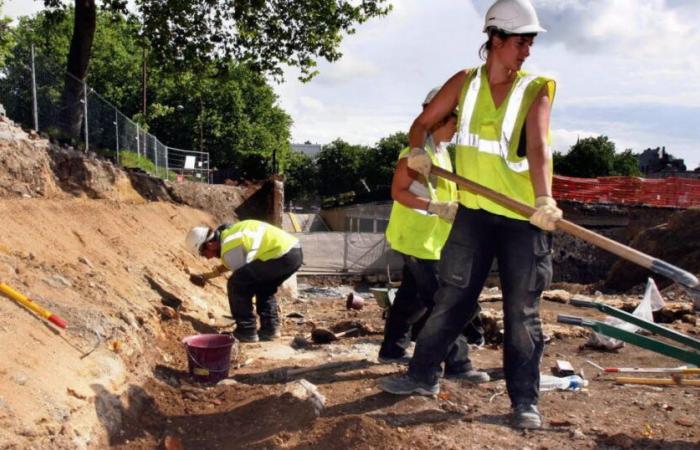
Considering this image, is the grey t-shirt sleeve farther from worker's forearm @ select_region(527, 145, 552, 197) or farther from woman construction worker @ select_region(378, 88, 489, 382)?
worker's forearm @ select_region(527, 145, 552, 197)

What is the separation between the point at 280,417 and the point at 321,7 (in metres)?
12.4

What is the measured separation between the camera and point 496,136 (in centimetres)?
330

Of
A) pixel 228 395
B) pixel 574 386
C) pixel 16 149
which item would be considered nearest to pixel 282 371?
pixel 228 395

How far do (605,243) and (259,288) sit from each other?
4.00 meters

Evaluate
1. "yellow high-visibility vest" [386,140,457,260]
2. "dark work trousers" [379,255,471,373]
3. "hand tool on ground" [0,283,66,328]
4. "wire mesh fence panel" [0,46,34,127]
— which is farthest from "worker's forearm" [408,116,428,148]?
"wire mesh fence panel" [0,46,34,127]

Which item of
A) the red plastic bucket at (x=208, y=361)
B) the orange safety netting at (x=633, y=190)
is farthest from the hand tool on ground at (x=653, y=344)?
the orange safety netting at (x=633, y=190)

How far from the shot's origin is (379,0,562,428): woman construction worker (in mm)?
3193

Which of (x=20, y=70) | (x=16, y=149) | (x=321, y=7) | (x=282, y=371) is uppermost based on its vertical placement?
(x=321, y=7)

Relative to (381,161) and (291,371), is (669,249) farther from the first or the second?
(381,161)

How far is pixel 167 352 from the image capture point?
5.20 metres

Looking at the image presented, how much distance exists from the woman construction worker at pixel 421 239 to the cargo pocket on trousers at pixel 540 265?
0.78 meters

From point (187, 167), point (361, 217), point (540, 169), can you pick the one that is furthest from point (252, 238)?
point (187, 167)

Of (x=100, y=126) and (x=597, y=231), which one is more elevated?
→ (x=100, y=126)

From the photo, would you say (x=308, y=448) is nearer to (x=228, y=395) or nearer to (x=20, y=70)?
(x=228, y=395)
